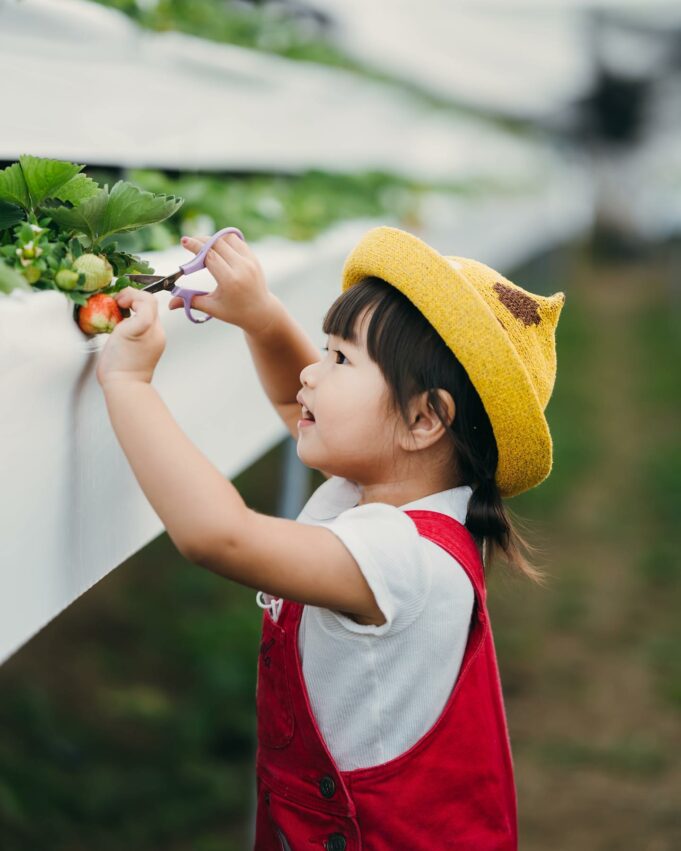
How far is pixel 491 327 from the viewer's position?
1329 mm

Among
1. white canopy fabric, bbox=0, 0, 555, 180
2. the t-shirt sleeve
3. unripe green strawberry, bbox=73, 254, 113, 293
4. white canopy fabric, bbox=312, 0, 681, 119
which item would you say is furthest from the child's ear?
white canopy fabric, bbox=312, 0, 681, 119

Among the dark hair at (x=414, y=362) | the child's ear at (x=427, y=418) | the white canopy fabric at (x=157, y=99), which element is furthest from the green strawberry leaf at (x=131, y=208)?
the white canopy fabric at (x=157, y=99)

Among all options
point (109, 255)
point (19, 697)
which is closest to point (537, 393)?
point (109, 255)

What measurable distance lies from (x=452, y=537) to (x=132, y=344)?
18.8 inches

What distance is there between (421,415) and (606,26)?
19.1 m

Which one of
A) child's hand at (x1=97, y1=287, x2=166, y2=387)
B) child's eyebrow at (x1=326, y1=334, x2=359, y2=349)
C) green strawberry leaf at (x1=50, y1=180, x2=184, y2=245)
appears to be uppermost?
green strawberry leaf at (x1=50, y1=180, x2=184, y2=245)

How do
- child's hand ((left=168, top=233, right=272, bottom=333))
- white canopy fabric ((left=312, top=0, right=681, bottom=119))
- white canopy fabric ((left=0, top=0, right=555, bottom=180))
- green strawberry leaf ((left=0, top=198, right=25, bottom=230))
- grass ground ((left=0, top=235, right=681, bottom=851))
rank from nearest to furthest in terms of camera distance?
1. green strawberry leaf ((left=0, top=198, right=25, bottom=230))
2. child's hand ((left=168, top=233, right=272, bottom=333))
3. white canopy fabric ((left=0, top=0, right=555, bottom=180))
4. grass ground ((left=0, top=235, right=681, bottom=851))
5. white canopy fabric ((left=312, top=0, right=681, bottom=119))

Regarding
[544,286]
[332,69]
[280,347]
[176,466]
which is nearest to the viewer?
[176,466]

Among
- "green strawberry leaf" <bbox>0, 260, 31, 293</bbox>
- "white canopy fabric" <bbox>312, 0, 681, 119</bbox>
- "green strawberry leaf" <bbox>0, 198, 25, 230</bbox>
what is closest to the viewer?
"green strawberry leaf" <bbox>0, 260, 31, 293</bbox>

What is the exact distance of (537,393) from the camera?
144cm

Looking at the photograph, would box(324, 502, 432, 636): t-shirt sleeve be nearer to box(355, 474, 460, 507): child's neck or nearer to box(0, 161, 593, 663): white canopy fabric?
box(355, 474, 460, 507): child's neck

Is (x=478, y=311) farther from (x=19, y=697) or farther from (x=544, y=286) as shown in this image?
(x=544, y=286)

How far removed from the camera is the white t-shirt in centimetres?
131

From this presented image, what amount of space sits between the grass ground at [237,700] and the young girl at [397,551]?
1387mm
